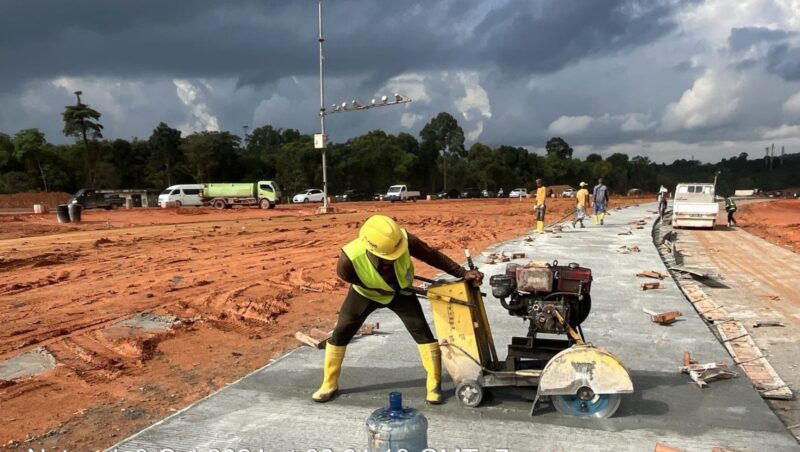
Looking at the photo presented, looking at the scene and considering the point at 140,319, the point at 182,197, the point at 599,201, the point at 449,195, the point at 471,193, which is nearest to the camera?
the point at 140,319

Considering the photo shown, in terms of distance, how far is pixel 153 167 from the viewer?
58.5 meters

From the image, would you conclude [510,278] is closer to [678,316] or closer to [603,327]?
[603,327]

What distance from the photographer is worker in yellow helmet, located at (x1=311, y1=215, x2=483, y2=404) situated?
3.86 metres

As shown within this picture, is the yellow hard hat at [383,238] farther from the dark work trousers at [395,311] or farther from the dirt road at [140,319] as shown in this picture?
the dirt road at [140,319]

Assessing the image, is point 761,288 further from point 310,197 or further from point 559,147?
point 559,147

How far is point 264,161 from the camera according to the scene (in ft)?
210

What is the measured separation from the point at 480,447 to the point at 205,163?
2315 inches

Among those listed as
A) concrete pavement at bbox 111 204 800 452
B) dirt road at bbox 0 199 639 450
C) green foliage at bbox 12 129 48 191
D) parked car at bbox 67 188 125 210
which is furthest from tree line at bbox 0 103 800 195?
concrete pavement at bbox 111 204 800 452

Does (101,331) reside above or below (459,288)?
below

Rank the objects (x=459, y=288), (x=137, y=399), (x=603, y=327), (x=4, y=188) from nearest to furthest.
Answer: (x=459, y=288)
(x=137, y=399)
(x=603, y=327)
(x=4, y=188)

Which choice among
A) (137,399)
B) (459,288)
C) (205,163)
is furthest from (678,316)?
(205,163)

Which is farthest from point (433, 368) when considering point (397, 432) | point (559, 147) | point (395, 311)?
point (559, 147)

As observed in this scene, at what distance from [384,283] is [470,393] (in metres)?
1.02

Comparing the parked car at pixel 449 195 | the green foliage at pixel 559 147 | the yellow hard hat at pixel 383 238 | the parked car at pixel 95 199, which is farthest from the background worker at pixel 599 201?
the green foliage at pixel 559 147
